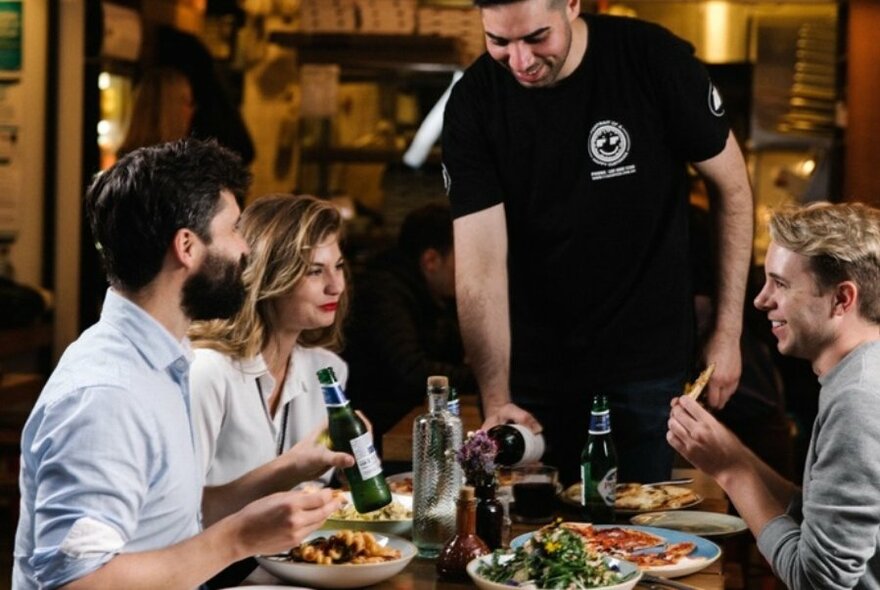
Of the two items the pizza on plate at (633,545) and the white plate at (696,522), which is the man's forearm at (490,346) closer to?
the white plate at (696,522)

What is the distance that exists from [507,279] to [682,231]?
1.45ft

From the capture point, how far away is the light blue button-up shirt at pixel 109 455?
2.12m

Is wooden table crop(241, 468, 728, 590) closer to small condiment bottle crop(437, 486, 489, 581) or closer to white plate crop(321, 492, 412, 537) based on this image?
small condiment bottle crop(437, 486, 489, 581)

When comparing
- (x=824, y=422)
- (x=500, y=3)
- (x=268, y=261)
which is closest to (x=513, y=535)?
(x=824, y=422)

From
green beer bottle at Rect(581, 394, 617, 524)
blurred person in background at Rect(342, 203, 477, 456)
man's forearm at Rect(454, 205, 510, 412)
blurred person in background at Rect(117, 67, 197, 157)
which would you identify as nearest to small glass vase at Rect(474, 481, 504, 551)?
green beer bottle at Rect(581, 394, 617, 524)

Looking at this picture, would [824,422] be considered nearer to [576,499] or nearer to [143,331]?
[576,499]

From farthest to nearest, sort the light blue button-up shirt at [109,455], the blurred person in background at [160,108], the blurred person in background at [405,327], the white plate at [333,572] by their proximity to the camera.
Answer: the blurred person in background at [160,108]
the blurred person in background at [405,327]
the white plate at [333,572]
the light blue button-up shirt at [109,455]

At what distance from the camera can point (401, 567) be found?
2.53 metres

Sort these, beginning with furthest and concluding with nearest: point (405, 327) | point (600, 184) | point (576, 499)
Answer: point (405, 327) → point (600, 184) → point (576, 499)

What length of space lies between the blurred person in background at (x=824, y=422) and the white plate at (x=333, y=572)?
2.02 ft


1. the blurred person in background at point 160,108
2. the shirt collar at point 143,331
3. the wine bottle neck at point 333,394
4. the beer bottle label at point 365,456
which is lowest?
the beer bottle label at point 365,456

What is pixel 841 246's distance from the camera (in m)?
2.58

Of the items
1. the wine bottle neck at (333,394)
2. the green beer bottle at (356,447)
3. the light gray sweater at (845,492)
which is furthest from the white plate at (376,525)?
the light gray sweater at (845,492)

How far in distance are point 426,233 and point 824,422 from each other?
3.45 meters
